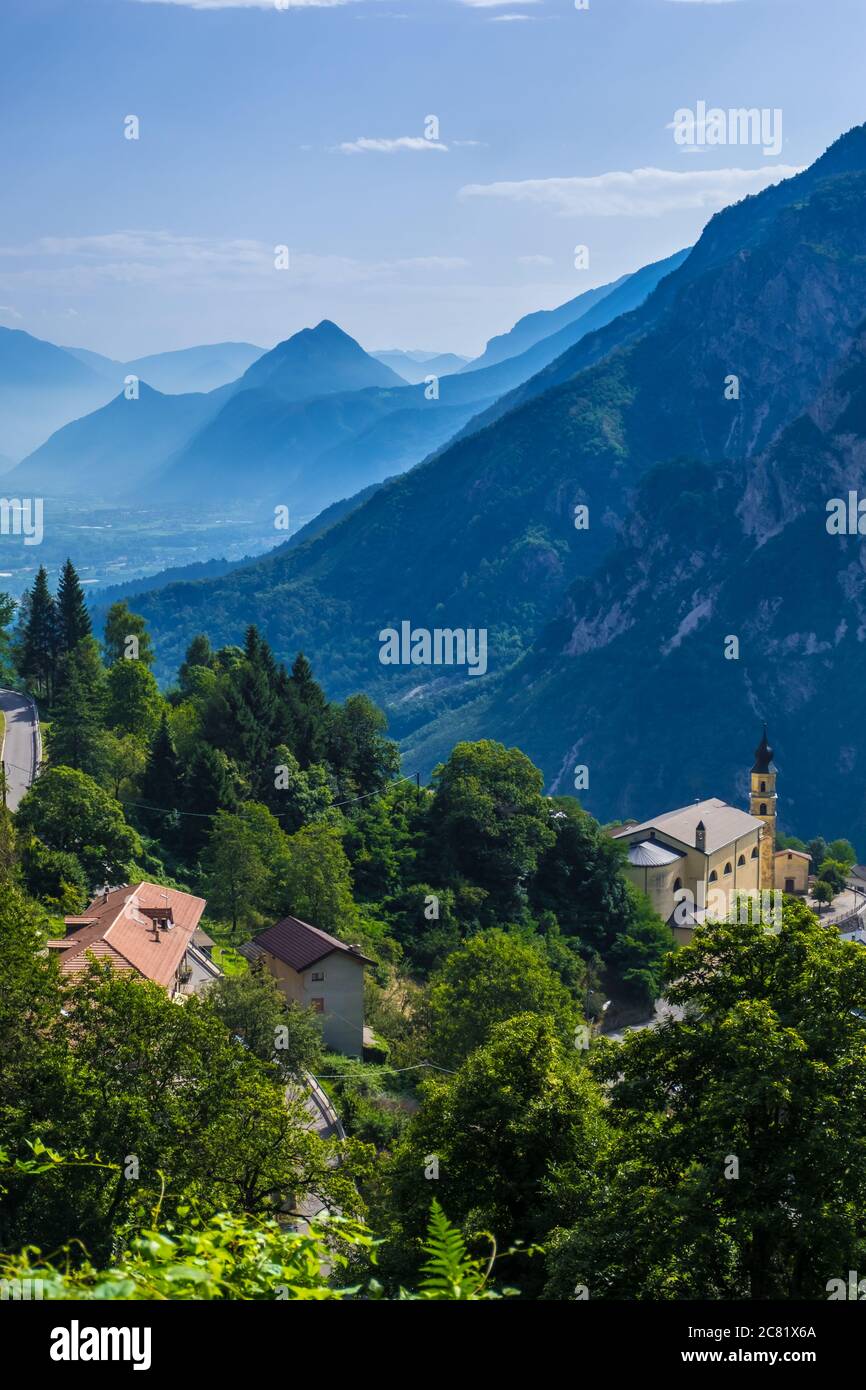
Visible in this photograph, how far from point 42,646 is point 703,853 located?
4176 centimetres

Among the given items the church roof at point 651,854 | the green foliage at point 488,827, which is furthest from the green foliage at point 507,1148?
the church roof at point 651,854

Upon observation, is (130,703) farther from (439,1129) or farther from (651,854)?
(439,1129)

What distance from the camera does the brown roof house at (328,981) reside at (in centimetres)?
4981

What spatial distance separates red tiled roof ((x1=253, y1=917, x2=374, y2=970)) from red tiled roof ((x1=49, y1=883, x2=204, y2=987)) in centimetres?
329

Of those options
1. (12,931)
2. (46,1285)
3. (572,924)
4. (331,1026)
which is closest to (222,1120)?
(12,931)

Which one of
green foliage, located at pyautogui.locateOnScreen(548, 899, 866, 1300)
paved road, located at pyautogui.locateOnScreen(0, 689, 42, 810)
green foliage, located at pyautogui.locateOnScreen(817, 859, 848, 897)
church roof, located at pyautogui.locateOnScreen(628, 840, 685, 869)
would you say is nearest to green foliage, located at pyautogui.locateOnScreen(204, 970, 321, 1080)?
green foliage, located at pyautogui.locateOnScreen(548, 899, 866, 1300)

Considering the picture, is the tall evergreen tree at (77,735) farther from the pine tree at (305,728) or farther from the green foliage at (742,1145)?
the green foliage at (742,1145)

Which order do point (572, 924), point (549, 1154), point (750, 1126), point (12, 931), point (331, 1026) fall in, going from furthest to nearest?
point (572, 924) < point (331, 1026) < point (12, 931) < point (549, 1154) < point (750, 1126)

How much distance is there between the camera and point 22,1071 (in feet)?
83.3

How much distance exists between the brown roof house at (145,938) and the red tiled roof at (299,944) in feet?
8.24

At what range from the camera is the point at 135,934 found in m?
41.5
